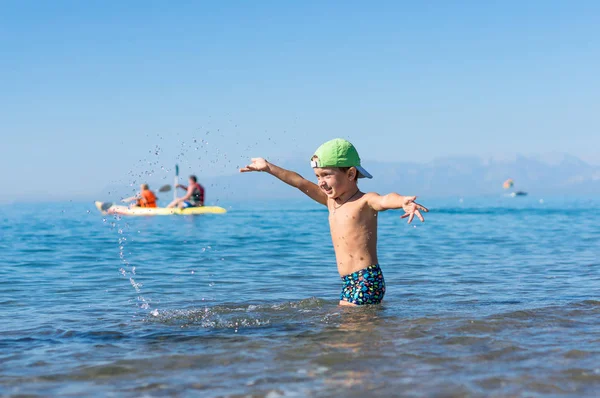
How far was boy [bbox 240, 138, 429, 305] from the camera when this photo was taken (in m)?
6.29

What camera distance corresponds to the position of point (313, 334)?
5855 mm

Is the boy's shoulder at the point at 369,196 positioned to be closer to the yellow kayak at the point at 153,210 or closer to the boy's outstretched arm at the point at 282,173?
the boy's outstretched arm at the point at 282,173

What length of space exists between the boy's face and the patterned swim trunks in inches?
32.7

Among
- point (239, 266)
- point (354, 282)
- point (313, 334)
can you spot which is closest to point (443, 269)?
point (239, 266)

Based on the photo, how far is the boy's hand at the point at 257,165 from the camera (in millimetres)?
6645

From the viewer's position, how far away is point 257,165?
6.69 metres

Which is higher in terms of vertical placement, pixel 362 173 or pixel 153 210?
pixel 362 173

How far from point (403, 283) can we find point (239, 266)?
403 cm

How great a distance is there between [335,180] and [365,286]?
3.69ft

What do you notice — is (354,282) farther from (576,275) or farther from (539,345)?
(576,275)

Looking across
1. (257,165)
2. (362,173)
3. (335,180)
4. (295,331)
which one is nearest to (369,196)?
(362,173)

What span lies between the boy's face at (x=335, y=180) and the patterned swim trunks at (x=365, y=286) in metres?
0.83

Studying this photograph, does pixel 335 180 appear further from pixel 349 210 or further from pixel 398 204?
pixel 398 204

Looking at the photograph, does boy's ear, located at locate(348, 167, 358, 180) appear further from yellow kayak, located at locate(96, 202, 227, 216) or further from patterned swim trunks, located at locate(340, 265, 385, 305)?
Result: yellow kayak, located at locate(96, 202, 227, 216)
